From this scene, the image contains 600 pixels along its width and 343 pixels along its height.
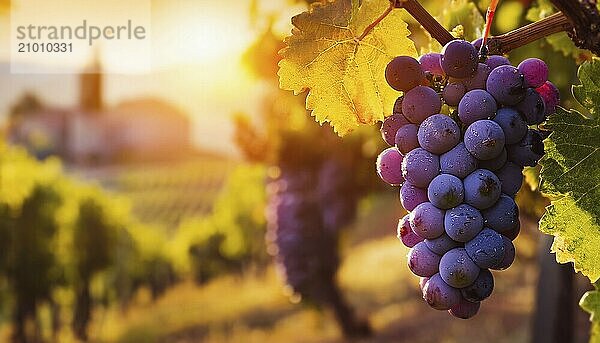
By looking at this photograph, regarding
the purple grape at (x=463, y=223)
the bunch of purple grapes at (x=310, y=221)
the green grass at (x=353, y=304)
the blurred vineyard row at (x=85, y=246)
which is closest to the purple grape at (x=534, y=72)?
the purple grape at (x=463, y=223)

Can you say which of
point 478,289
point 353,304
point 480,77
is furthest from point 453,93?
point 353,304

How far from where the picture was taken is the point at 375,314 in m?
5.20

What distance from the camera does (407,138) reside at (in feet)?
1.69

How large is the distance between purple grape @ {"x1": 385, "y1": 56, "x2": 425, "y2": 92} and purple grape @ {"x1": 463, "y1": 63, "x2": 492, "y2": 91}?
0.03 meters

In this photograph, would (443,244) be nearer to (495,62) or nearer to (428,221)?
(428,221)

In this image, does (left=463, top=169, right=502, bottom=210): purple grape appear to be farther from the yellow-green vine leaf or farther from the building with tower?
the building with tower

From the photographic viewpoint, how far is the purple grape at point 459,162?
1.63ft

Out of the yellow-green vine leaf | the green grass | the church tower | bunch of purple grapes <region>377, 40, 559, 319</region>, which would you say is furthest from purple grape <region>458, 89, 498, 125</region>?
the church tower

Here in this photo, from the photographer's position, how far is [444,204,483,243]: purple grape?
49 centimetres

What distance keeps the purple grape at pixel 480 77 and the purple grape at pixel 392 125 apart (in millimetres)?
48

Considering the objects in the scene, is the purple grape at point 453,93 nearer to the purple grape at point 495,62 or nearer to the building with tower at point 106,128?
the purple grape at point 495,62

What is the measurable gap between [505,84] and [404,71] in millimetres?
64

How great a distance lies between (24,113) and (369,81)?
8809mm

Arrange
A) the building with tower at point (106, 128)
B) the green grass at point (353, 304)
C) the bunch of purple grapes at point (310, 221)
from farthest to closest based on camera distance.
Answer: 1. the building with tower at point (106, 128)
2. the green grass at point (353, 304)
3. the bunch of purple grapes at point (310, 221)
